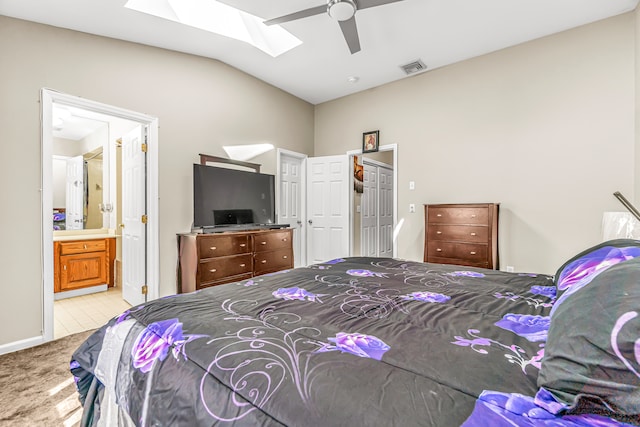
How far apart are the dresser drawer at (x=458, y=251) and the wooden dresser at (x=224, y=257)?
2.02 m

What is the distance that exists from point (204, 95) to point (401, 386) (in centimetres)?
392

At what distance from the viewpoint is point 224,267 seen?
11.1 feet

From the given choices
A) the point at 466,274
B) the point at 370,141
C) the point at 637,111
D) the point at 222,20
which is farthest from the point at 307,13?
the point at 637,111

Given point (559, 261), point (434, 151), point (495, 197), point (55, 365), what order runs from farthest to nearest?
point (434, 151) → point (495, 197) → point (559, 261) → point (55, 365)

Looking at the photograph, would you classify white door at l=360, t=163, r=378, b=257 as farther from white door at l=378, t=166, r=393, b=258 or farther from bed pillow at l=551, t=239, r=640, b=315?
bed pillow at l=551, t=239, r=640, b=315

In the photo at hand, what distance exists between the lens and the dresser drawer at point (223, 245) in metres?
3.21

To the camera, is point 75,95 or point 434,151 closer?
point 75,95

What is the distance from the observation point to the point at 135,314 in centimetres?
117

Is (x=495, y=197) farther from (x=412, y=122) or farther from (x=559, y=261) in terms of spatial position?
(x=412, y=122)

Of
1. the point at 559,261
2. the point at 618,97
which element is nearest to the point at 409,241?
the point at 559,261

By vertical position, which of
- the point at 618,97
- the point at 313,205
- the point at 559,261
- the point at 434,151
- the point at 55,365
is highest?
the point at 618,97

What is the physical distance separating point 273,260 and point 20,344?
2.44 metres

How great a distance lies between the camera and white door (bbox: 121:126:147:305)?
3.32 m

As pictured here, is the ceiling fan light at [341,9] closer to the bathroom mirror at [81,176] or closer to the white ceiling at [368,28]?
the white ceiling at [368,28]
